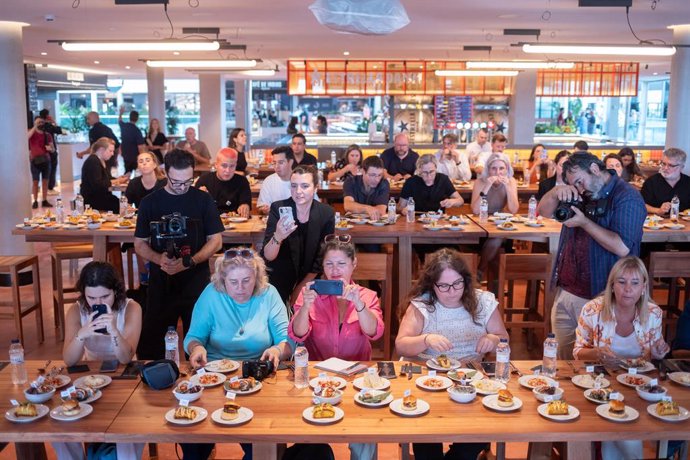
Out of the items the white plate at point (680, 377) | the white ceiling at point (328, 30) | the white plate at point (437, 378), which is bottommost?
the white plate at point (437, 378)

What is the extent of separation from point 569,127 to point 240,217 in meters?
15.3

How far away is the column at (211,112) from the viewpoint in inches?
705

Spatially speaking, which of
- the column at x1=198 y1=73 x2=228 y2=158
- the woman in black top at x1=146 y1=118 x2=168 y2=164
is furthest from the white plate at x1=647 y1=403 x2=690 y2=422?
the column at x1=198 y1=73 x2=228 y2=158

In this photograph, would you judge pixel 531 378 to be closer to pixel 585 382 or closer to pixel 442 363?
pixel 585 382

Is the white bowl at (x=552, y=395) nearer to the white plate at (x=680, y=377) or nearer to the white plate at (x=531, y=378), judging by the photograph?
the white plate at (x=531, y=378)

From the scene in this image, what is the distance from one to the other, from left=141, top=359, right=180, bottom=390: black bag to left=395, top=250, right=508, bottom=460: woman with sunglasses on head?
1113mm

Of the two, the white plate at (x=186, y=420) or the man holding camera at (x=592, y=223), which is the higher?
the man holding camera at (x=592, y=223)

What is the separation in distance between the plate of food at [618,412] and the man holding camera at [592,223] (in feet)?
4.63

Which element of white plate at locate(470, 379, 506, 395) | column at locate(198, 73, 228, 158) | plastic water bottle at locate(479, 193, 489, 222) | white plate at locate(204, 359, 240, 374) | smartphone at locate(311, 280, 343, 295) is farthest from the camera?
column at locate(198, 73, 228, 158)

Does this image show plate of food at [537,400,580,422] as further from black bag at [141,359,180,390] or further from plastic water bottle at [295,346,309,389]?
black bag at [141,359,180,390]

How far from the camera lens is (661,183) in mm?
6961

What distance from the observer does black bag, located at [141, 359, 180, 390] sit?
2.96 metres

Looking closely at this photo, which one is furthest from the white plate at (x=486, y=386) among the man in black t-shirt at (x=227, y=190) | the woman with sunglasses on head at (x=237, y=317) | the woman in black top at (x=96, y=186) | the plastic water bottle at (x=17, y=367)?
the woman in black top at (x=96, y=186)

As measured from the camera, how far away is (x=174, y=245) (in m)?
4.34
